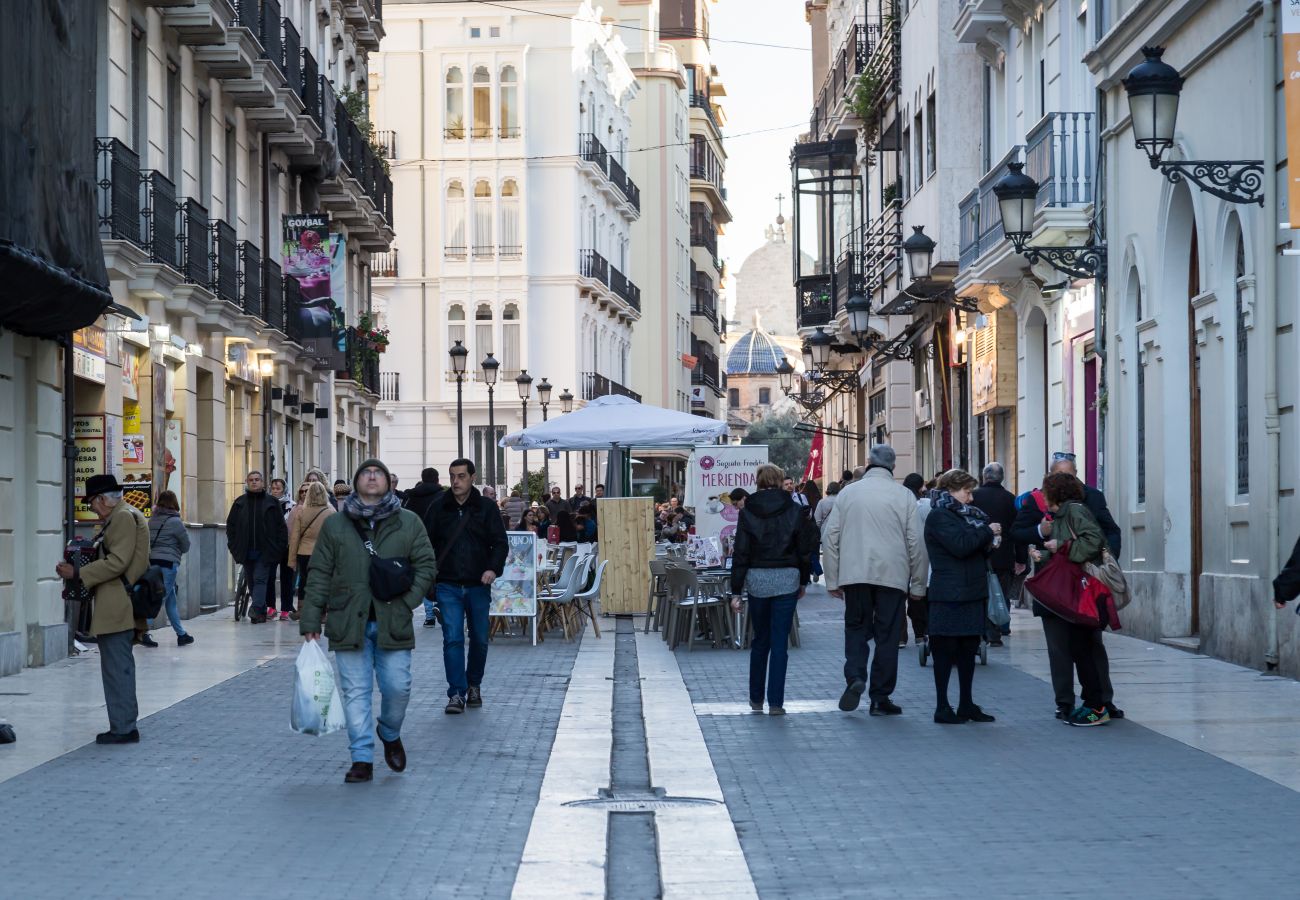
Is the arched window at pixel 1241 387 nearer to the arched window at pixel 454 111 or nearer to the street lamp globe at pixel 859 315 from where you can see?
the street lamp globe at pixel 859 315

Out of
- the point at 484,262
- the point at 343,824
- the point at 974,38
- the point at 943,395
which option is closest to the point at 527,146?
the point at 484,262

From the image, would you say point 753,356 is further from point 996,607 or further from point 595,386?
point 996,607

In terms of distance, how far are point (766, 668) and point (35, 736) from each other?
5.36 meters

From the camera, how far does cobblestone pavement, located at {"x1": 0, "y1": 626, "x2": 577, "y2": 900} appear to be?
26.6 feet

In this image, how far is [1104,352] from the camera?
23.0m

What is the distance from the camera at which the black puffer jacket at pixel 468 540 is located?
14.9 meters

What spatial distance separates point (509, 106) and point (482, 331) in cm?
680

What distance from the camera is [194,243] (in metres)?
27.0

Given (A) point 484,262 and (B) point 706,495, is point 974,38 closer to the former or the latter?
(B) point 706,495

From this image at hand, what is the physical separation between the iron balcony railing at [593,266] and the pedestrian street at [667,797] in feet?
163

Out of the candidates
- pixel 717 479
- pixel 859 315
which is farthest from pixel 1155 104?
pixel 859 315

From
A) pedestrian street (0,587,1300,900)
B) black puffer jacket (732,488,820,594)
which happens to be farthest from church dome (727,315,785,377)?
black puffer jacket (732,488,820,594)

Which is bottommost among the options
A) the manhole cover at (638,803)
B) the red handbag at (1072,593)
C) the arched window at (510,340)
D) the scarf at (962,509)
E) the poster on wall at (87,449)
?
the manhole cover at (638,803)

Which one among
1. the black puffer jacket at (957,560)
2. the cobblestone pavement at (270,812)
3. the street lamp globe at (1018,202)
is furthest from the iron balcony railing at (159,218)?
the black puffer jacket at (957,560)
